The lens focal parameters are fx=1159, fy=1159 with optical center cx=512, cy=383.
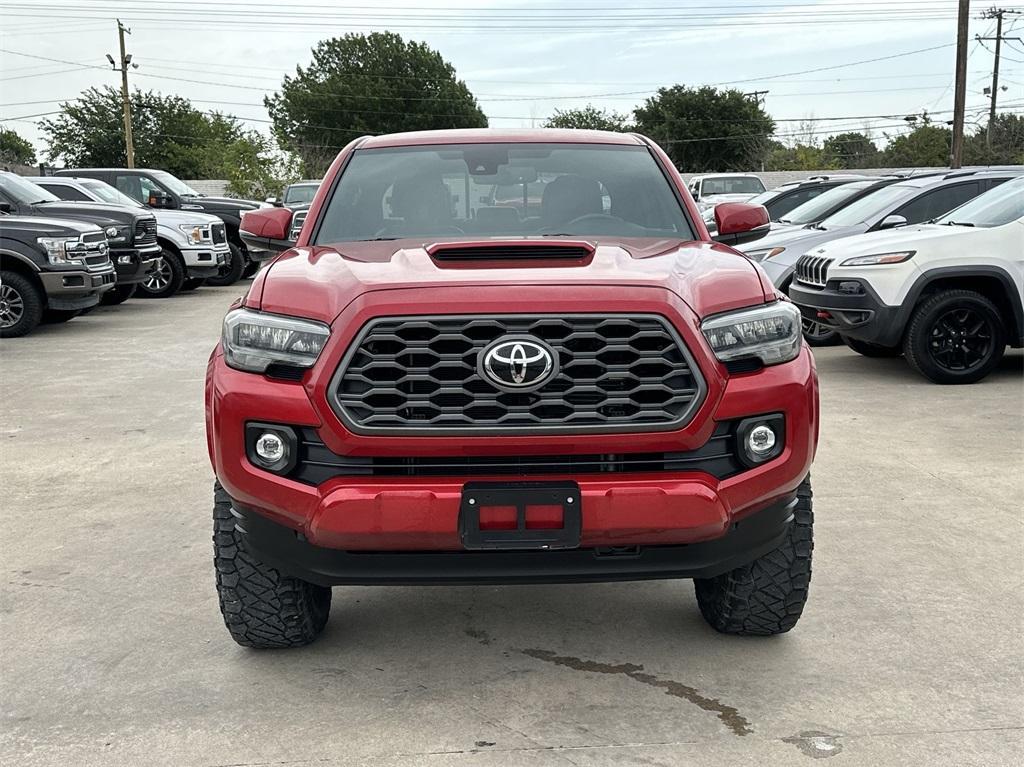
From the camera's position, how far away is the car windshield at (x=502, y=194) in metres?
4.54

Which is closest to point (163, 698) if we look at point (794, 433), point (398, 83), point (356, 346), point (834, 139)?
point (356, 346)

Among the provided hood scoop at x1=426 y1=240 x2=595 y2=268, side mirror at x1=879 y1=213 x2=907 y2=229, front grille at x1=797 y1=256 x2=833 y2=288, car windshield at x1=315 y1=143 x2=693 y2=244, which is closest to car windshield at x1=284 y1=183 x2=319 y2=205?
side mirror at x1=879 y1=213 x2=907 y2=229

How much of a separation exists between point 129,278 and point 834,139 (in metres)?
83.5

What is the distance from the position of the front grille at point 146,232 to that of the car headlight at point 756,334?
13242mm

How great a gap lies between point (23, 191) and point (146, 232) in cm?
159

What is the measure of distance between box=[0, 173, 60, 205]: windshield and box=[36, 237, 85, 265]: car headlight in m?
2.04

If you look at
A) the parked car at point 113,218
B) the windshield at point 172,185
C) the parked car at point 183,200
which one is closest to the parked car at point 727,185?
the parked car at point 183,200

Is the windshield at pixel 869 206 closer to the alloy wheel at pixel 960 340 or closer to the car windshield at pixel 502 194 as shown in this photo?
the alloy wheel at pixel 960 340

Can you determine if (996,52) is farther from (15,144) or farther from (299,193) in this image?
(15,144)

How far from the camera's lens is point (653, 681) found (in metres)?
3.63

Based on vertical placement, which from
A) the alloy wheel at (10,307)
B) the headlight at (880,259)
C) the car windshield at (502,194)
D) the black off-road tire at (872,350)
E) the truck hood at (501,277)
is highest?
the car windshield at (502,194)

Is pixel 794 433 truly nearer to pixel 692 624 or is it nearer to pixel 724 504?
pixel 724 504

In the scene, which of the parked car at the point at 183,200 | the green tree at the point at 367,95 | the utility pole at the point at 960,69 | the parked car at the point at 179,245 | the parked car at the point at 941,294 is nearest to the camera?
the parked car at the point at 941,294

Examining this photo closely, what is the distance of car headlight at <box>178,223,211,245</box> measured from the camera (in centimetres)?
1750
